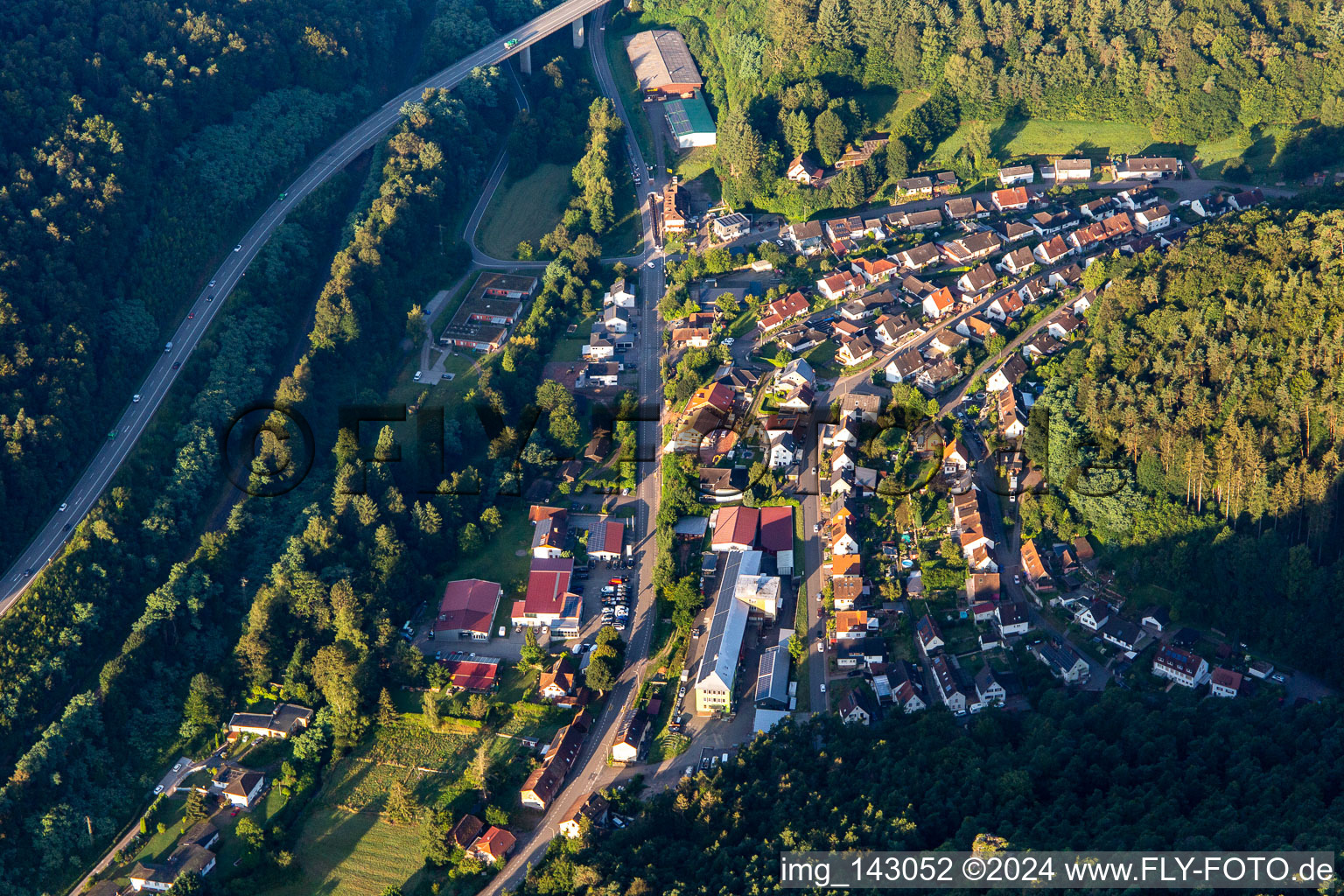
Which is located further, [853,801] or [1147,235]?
[1147,235]

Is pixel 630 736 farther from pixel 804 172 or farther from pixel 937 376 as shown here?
pixel 804 172

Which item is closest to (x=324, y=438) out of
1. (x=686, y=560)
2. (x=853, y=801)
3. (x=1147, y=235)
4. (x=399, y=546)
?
(x=399, y=546)

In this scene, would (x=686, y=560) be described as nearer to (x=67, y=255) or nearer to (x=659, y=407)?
(x=659, y=407)

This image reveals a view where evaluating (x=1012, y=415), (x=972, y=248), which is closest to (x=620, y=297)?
(x=972, y=248)

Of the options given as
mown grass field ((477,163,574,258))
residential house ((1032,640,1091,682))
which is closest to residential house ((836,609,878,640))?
residential house ((1032,640,1091,682))

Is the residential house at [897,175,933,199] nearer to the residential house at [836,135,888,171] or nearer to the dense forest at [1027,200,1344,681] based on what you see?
the residential house at [836,135,888,171]

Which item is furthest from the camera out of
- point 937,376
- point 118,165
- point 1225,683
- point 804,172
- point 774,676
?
point 804,172

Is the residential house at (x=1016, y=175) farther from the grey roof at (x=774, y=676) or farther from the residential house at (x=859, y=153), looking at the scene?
the grey roof at (x=774, y=676)

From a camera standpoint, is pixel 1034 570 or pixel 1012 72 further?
pixel 1012 72
